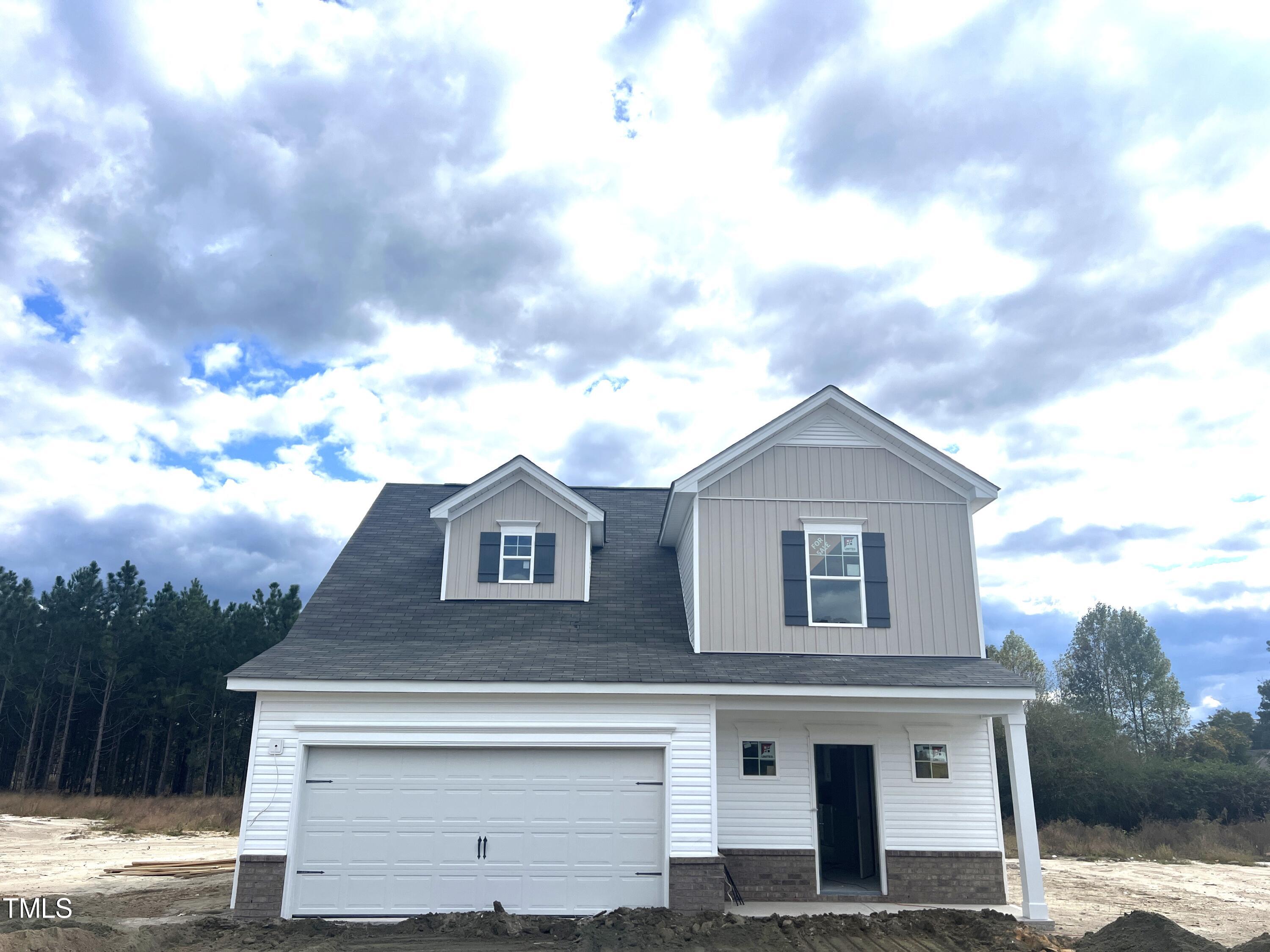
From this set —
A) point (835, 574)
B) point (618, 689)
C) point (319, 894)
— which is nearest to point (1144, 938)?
point (835, 574)

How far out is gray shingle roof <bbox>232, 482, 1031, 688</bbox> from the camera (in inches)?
443

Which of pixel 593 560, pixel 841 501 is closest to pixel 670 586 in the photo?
pixel 593 560

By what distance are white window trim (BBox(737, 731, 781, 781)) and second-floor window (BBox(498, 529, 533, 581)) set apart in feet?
14.9

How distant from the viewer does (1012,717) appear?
38.0ft

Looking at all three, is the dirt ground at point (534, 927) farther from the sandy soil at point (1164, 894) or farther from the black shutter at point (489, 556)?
the black shutter at point (489, 556)

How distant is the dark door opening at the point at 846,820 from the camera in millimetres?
13008

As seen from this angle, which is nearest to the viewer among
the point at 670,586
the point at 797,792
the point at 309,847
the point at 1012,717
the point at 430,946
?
the point at 430,946

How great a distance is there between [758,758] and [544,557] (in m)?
4.95

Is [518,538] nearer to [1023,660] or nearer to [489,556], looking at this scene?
[489,556]

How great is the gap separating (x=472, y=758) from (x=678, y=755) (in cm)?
282

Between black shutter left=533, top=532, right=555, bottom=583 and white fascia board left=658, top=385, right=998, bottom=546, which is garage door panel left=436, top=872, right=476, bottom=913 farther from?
white fascia board left=658, top=385, right=998, bottom=546

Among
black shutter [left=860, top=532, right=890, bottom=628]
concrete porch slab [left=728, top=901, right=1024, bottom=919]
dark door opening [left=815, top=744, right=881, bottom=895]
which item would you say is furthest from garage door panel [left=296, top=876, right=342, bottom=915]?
black shutter [left=860, top=532, right=890, bottom=628]

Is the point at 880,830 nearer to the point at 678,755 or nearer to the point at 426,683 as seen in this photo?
the point at 678,755

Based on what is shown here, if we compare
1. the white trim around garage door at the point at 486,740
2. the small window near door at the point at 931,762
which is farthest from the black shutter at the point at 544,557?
the small window near door at the point at 931,762
